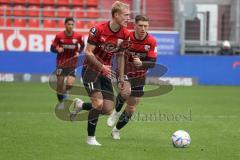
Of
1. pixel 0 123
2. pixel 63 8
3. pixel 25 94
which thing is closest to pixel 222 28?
pixel 63 8

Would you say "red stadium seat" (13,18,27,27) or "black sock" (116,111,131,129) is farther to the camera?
"red stadium seat" (13,18,27,27)

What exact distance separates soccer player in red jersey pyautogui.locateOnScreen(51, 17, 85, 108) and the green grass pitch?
683 mm

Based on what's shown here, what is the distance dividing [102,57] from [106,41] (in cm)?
29

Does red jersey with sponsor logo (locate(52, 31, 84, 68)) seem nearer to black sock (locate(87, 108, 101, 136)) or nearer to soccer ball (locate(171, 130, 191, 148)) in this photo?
black sock (locate(87, 108, 101, 136))

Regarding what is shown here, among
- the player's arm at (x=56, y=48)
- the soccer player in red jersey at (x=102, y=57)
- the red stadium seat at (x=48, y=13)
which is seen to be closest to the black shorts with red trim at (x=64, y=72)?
the player's arm at (x=56, y=48)

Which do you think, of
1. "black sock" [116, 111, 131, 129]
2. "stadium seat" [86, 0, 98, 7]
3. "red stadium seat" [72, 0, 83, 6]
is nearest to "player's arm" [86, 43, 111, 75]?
"black sock" [116, 111, 131, 129]

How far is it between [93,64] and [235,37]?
2303 cm

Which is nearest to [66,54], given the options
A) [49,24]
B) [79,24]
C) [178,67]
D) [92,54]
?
[92,54]

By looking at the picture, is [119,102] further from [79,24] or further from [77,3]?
[77,3]

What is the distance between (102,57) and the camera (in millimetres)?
10352

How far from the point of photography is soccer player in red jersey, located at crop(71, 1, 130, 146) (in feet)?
32.8

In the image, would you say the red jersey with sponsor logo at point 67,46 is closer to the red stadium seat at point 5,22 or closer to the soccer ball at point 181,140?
the soccer ball at point 181,140

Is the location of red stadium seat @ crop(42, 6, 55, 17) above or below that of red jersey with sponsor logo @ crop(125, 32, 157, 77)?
above

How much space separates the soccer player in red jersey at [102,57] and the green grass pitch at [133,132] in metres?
0.60
